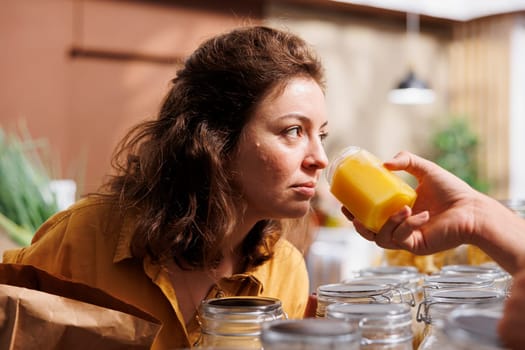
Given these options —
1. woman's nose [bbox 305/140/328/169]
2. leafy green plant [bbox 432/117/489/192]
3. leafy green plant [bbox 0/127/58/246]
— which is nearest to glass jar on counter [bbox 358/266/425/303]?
woman's nose [bbox 305/140/328/169]

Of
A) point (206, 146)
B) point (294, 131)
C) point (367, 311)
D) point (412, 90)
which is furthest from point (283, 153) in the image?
point (412, 90)

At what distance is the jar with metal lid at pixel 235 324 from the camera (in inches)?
30.5

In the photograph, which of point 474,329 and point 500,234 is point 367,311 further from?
point 500,234

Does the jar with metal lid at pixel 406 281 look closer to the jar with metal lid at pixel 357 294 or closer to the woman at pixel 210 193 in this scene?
the jar with metal lid at pixel 357 294

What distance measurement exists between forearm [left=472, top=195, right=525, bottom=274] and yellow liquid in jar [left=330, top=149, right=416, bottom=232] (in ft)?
0.37

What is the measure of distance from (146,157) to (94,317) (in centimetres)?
67

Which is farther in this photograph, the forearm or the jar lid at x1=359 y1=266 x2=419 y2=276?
the jar lid at x1=359 y1=266 x2=419 y2=276

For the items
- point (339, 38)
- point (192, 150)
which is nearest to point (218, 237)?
point (192, 150)

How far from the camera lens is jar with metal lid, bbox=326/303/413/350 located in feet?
2.35

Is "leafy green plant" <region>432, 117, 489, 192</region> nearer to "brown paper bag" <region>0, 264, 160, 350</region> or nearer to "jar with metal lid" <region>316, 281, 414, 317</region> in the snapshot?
"jar with metal lid" <region>316, 281, 414, 317</region>

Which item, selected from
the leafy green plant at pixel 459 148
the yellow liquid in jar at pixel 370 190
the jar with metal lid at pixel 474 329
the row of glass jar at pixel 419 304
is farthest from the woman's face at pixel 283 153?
the leafy green plant at pixel 459 148

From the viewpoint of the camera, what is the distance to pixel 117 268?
4.48ft

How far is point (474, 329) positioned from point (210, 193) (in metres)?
0.90

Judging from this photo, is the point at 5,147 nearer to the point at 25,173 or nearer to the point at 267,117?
the point at 25,173
